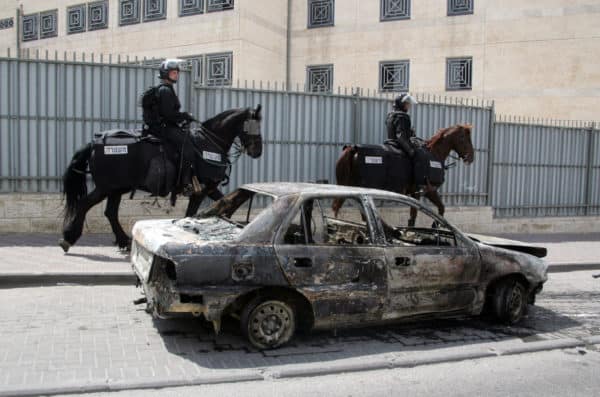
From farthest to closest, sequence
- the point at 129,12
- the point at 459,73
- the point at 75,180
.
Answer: the point at 129,12 → the point at 459,73 → the point at 75,180

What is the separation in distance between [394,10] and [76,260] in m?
18.2

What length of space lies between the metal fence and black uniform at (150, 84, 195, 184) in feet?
8.37

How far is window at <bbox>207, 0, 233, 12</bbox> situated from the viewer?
22609 mm

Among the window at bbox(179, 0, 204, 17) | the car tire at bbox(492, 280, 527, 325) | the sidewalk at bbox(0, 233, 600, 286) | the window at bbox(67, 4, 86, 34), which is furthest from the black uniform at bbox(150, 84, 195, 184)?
the window at bbox(67, 4, 86, 34)

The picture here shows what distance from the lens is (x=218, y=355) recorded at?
552cm

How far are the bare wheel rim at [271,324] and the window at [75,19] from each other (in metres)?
23.5

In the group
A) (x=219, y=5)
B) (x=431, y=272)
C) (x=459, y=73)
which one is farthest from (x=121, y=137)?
(x=459, y=73)

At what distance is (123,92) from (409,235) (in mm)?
7095

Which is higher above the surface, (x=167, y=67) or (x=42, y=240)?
(x=167, y=67)

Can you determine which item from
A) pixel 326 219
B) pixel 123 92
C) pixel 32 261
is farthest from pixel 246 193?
pixel 123 92

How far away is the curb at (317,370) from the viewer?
15.0ft

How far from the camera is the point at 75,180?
9.81m

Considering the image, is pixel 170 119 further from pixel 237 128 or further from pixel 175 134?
pixel 237 128

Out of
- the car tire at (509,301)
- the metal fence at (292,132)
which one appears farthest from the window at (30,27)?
the car tire at (509,301)
